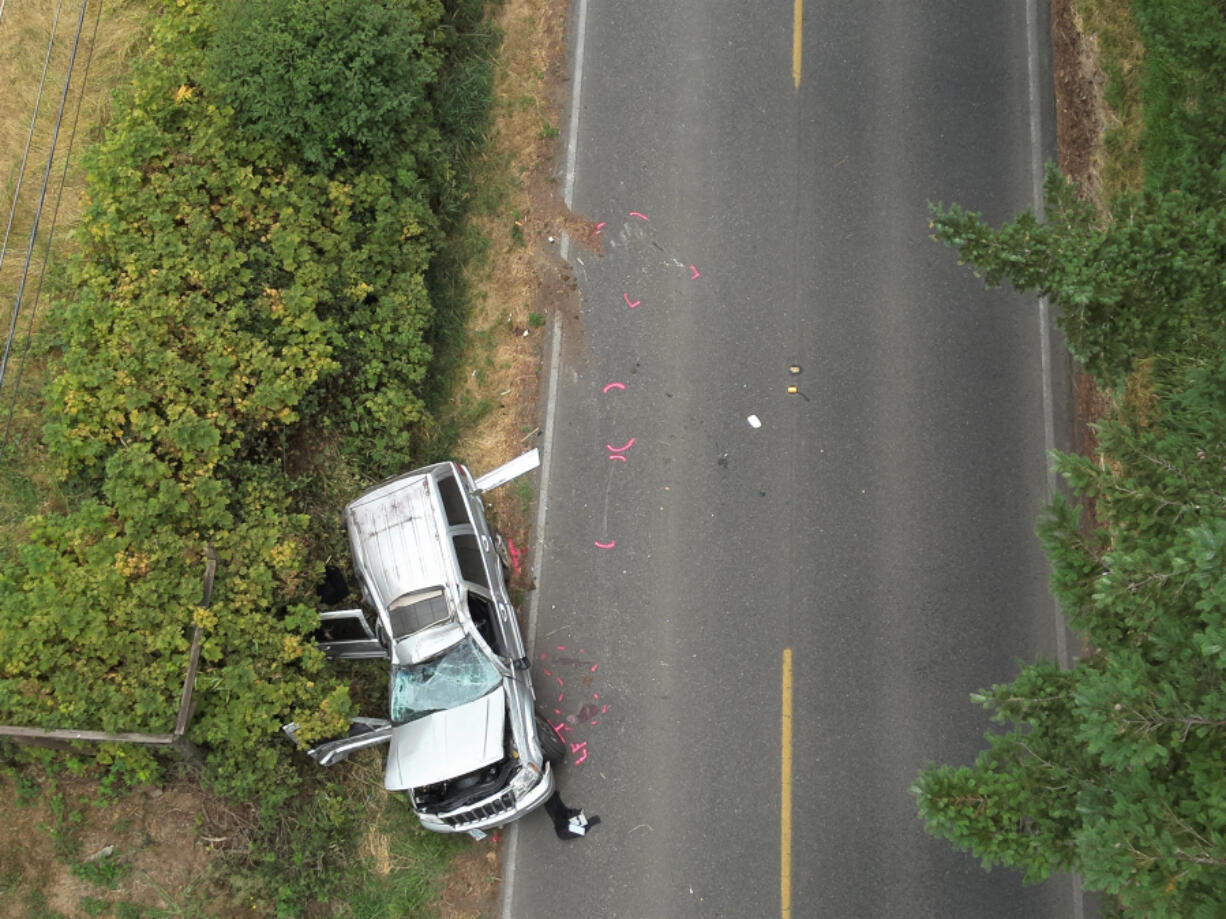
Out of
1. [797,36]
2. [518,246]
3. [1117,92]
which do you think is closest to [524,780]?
[518,246]

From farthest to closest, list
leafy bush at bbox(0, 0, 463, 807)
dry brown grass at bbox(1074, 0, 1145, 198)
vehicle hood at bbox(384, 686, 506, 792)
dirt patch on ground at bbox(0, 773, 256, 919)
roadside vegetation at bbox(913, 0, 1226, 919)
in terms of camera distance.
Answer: dry brown grass at bbox(1074, 0, 1145, 198)
dirt patch on ground at bbox(0, 773, 256, 919)
vehicle hood at bbox(384, 686, 506, 792)
leafy bush at bbox(0, 0, 463, 807)
roadside vegetation at bbox(913, 0, 1226, 919)

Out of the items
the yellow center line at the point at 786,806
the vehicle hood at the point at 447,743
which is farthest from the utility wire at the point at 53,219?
the yellow center line at the point at 786,806

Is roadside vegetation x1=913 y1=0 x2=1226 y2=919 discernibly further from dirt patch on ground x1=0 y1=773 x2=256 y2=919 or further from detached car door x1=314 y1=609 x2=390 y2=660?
dirt patch on ground x1=0 y1=773 x2=256 y2=919

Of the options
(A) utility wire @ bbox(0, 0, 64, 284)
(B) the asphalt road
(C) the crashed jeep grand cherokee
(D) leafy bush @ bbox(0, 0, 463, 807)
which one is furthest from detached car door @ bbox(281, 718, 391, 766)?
(A) utility wire @ bbox(0, 0, 64, 284)

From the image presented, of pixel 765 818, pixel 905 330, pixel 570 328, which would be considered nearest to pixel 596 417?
pixel 570 328

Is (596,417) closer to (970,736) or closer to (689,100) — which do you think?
(689,100)

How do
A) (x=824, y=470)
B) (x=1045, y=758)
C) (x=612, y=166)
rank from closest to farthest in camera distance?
(x=1045, y=758)
(x=824, y=470)
(x=612, y=166)
